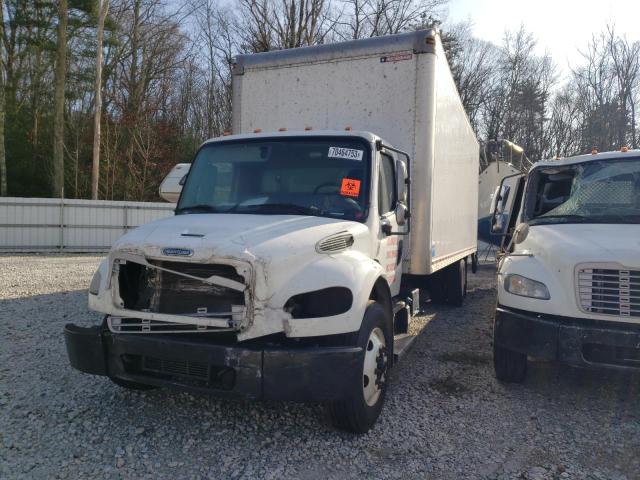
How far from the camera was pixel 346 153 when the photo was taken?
14.1ft

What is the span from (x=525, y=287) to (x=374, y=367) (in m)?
1.59

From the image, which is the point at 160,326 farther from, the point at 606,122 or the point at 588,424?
the point at 606,122

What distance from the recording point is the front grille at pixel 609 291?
392 cm

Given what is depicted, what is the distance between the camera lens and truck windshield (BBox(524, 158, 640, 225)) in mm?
4832

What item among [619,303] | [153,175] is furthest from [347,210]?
[153,175]

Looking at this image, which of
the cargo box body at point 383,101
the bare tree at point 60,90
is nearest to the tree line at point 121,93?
the bare tree at point 60,90

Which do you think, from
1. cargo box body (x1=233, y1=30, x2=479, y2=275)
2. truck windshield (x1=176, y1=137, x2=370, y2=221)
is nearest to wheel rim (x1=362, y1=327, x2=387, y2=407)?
truck windshield (x1=176, y1=137, x2=370, y2=221)

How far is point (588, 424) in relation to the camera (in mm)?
4027

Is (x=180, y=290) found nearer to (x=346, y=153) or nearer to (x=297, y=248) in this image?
(x=297, y=248)

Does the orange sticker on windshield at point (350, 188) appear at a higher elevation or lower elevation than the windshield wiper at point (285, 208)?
higher

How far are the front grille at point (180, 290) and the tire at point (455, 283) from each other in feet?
18.6

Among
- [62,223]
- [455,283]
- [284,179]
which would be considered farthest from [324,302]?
[62,223]

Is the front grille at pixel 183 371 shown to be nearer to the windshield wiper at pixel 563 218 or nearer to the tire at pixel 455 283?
the windshield wiper at pixel 563 218

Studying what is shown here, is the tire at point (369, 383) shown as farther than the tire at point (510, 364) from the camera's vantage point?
No
